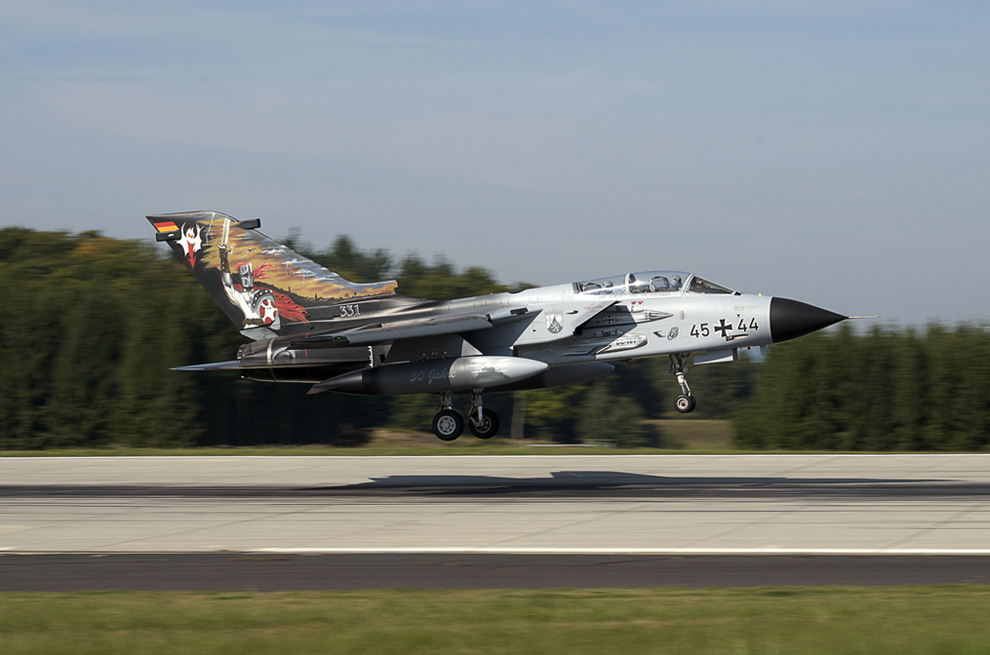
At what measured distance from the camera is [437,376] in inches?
930

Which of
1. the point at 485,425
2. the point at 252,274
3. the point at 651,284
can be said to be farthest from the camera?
the point at 252,274

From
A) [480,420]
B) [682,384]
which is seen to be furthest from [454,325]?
[682,384]

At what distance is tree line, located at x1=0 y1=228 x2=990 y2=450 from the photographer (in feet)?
143

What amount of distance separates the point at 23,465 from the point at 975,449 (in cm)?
3636

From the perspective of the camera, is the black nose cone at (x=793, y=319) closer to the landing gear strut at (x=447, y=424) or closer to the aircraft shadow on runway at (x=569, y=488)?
the aircraft shadow on runway at (x=569, y=488)

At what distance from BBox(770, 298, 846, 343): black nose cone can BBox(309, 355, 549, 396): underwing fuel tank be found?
5.11m

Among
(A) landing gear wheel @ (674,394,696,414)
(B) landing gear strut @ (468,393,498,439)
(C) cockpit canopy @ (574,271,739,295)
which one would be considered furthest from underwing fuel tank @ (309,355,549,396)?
(A) landing gear wheel @ (674,394,696,414)

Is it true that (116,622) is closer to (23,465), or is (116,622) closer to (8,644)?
(8,644)

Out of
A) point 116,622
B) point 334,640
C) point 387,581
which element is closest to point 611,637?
point 334,640

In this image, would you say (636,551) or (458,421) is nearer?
(636,551)

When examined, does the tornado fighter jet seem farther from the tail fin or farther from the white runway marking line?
the white runway marking line

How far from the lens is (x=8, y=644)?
31.8ft

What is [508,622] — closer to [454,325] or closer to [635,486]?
[454,325]

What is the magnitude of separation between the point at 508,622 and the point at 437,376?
13497mm
